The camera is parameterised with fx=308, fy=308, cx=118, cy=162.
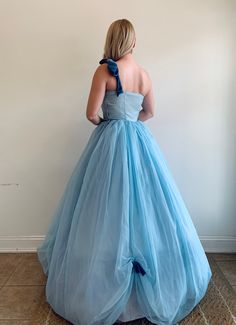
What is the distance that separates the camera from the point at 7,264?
225 cm

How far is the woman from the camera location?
58.6 inches

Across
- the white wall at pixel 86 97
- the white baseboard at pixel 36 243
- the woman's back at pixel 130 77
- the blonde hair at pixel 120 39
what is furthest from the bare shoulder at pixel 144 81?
the white baseboard at pixel 36 243

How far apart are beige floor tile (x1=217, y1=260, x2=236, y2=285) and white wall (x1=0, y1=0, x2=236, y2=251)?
180 millimetres

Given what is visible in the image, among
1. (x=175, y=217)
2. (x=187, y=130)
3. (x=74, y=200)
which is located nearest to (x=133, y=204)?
(x=175, y=217)

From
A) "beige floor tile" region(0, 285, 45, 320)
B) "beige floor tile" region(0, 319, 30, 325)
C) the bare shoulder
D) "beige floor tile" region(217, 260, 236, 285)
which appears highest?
the bare shoulder

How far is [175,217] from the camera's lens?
1.65 metres

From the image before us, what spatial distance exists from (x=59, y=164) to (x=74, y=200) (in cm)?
63

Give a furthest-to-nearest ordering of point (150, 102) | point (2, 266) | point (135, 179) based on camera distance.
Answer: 1. point (2, 266)
2. point (150, 102)
3. point (135, 179)

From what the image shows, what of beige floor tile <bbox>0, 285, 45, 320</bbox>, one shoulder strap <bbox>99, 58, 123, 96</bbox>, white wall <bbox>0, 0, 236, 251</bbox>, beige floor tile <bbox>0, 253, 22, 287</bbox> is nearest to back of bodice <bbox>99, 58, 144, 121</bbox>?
one shoulder strap <bbox>99, 58, 123, 96</bbox>

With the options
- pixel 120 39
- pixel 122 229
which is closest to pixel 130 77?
pixel 120 39

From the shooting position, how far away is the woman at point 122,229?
1.49 meters

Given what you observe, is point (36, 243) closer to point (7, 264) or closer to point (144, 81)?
point (7, 264)

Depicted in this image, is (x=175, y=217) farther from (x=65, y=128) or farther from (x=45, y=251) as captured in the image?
(x=65, y=128)

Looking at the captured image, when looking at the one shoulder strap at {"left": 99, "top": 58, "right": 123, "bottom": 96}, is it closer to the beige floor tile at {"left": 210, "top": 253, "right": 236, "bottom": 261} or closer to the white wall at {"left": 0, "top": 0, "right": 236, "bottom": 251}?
the white wall at {"left": 0, "top": 0, "right": 236, "bottom": 251}
